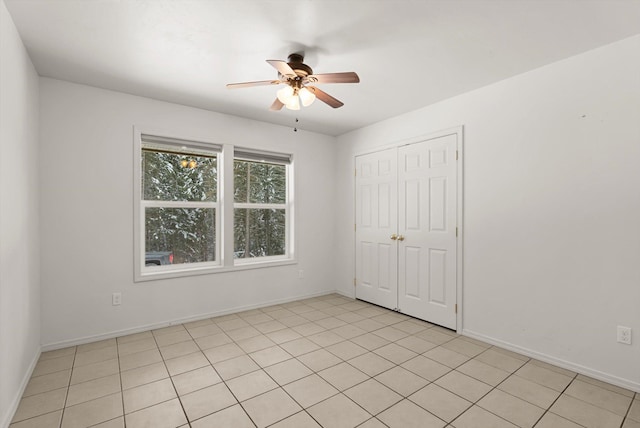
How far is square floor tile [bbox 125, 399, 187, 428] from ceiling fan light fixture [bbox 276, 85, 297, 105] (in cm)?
231

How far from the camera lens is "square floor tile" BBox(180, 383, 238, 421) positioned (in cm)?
193

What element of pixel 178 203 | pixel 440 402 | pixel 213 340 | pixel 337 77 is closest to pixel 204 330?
pixel 213 340

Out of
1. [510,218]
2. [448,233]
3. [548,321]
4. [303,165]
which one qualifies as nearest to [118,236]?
[303,165]

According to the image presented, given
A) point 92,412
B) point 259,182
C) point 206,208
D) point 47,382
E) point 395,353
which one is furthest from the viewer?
point 259,182

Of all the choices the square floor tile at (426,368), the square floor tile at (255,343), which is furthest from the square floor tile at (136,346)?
the square floor tile at (426,368)

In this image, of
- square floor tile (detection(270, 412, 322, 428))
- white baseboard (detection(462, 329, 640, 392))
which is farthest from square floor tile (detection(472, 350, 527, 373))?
square floor tile (detection(270, 412, 322, 428))

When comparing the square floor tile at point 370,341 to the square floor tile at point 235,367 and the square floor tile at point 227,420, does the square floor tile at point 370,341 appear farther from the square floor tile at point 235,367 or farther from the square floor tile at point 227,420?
the square floor tile at point 227,420

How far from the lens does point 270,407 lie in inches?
78.1

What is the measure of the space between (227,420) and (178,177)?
106 inches

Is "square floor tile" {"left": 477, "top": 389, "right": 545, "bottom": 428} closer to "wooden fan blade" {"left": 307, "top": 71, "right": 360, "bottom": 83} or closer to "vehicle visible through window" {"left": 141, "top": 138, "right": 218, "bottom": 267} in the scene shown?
"wooden fan blade" {"left": 307, "top": 71, "right": 360, "bottom": 83}

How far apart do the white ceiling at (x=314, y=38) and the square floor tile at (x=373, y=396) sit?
2522 mm

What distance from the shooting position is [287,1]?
184cm

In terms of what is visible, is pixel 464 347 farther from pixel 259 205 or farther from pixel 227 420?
pixel 259 205

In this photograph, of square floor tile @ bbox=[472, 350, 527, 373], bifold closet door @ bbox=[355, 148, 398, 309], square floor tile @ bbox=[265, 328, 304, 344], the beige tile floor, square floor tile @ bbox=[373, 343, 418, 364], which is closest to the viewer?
the beige tile floor
